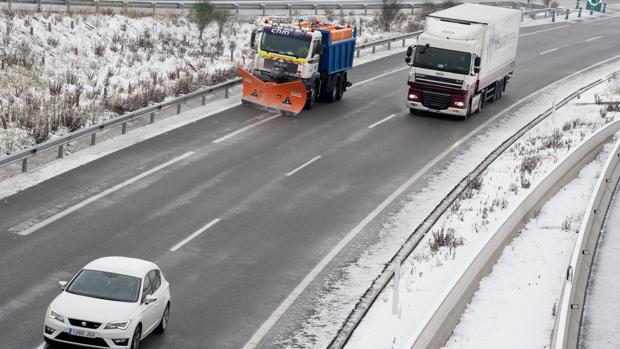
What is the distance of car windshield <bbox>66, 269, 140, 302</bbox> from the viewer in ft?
53.2

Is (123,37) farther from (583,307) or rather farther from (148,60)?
(583,307)

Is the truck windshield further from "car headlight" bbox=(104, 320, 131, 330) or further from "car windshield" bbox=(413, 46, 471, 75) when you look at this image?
"car headlight" bbox=(104, 320, 131, 330)

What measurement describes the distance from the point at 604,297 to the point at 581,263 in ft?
3.41

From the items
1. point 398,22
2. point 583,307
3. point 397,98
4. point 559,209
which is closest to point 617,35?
point 398,22

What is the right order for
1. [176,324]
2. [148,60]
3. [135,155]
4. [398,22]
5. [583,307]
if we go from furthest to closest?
[398,22], [148,60], [135,155], [583,307], [176,324]

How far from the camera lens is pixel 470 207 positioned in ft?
82.9

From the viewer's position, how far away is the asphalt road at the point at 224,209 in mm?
18531

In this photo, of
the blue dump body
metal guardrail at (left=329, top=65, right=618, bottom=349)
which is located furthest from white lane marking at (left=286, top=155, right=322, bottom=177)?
the blue dump body

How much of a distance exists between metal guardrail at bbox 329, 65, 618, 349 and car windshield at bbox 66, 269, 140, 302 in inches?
132

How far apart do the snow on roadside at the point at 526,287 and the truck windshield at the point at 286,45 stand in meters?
11.8

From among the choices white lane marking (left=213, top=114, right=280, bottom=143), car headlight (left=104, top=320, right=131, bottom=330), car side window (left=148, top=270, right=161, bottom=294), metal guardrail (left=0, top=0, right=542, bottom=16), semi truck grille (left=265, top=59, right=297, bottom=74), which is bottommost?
white lane marking (left=213, top=114, right=280, bottom=143)

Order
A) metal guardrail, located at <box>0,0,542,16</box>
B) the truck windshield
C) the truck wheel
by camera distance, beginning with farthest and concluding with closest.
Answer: metal guardrail, located at <box>0,0,542,16</box> → the truck wheel → the truck windshield

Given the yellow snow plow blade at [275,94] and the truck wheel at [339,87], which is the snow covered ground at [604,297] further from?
the truck wheel at [339,87]

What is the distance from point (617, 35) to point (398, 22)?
13952 mm
